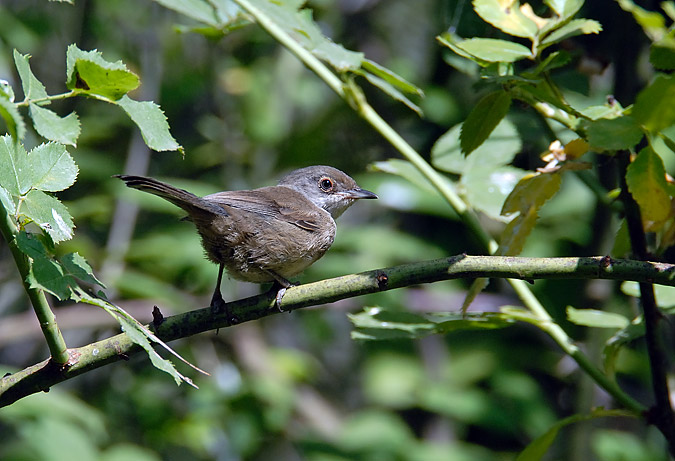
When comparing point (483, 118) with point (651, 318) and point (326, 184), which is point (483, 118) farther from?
point (326, 184)

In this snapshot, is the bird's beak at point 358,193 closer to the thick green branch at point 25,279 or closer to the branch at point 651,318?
the branch at point 651,318

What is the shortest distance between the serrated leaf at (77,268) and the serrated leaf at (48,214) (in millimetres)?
43

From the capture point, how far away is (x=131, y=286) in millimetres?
5023

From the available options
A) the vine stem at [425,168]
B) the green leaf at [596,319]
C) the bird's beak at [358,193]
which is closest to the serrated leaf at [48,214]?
the vine stem at [425,168]

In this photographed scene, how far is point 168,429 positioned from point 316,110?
12.2ft

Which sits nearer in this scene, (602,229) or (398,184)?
(602,229)

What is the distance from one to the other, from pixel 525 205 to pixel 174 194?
4.28ft

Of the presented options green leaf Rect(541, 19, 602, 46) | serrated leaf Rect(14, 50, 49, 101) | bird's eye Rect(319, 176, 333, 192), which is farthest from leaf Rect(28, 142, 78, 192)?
bird's eye Rect(319, 176, 333, 192)

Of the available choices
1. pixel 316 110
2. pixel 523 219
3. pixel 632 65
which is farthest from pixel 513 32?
pixel 316 110

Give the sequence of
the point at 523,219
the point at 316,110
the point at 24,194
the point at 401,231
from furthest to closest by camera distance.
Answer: the point at 316,110 < the point at 401,231 < the point at 523,219 < the point at 24,194

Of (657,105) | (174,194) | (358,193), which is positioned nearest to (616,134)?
(657,105)

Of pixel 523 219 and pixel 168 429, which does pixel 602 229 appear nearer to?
pixel 523 219

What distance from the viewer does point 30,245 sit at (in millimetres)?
1386

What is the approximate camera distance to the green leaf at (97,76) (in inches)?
58.2
